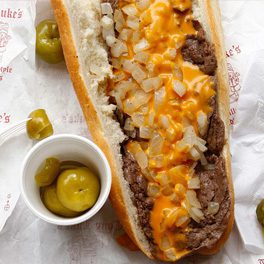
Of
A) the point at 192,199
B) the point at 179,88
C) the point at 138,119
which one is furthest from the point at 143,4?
the point at 192,199

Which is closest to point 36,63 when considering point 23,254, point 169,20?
point 169,20

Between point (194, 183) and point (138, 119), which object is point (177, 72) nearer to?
point (138, 119)

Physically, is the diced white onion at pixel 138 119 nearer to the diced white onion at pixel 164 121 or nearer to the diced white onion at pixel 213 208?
the diced white onion at pixel 164 121

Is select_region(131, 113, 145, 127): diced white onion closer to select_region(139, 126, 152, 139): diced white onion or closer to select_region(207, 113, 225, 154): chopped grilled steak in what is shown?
select_region(139, 126, 152, 139): diced white onion

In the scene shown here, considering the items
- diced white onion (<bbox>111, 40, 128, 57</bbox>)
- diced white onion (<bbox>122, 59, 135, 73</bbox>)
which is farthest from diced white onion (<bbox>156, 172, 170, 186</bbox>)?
diced white onion (<bbox>111, 40, 128, 57</bbox>)

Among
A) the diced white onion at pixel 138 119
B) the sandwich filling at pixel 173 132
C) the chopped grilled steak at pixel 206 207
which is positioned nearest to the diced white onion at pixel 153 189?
the sandwich filling at pixel 173 132

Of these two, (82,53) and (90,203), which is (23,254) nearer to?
(90,203)
